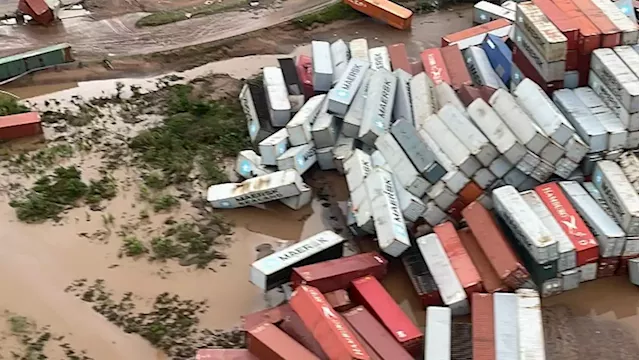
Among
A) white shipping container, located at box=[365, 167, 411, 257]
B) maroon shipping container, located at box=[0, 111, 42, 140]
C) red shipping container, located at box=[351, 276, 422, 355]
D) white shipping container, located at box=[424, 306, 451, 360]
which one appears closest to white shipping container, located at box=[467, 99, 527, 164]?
white shipping container, located at box=[365, 167, 411, 257]

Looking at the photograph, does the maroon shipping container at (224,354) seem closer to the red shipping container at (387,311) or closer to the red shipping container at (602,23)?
the red shipping container at (387,311)

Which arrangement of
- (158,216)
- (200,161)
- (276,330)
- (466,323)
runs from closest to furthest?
(276,330) < (466,323) < (158,216) < (200,161)

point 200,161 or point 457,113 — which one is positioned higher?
point 457,113

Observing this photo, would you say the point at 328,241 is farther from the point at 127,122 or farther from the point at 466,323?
the point at 127,122

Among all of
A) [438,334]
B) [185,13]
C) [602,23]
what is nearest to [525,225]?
[438,334]

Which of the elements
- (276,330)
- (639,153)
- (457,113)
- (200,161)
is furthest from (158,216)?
(639,153)

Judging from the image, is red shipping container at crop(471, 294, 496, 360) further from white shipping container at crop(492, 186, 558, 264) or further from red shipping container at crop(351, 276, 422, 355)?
white shipping container at crop(492, 186, 558, 264)

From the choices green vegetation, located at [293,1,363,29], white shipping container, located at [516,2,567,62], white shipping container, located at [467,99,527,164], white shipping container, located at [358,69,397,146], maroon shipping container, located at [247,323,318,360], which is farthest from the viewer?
green vegetation, located at [293,1,363,29]

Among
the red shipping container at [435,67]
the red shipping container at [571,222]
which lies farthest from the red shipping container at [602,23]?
the red shipping container at [435,67]
